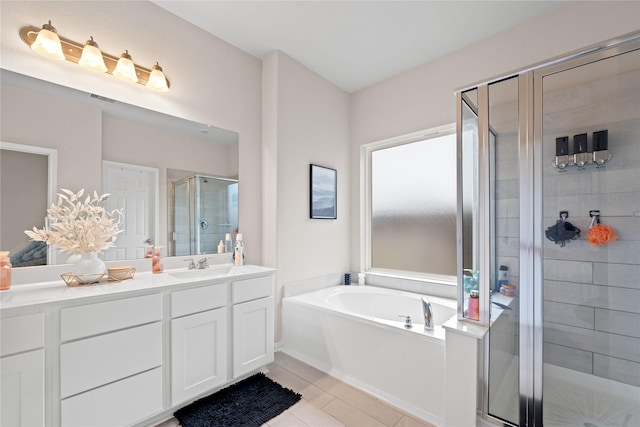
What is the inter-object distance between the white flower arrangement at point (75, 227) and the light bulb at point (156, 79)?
2.96 feet

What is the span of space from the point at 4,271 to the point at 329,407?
204 cm

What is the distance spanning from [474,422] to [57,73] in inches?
126

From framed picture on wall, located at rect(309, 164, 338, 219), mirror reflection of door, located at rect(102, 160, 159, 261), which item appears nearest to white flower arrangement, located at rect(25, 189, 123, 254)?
mirror reflection of door, located at rect(102, 160, 159, 261)

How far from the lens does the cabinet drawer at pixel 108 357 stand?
1.33 metres

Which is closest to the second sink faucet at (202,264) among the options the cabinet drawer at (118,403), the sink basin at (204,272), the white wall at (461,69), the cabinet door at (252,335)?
the sink basin at (204,272)

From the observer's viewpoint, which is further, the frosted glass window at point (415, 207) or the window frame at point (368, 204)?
the window frame at point (368, 204)

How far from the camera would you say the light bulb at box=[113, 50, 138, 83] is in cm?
186

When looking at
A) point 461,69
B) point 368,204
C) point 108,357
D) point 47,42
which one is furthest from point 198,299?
point 461,69

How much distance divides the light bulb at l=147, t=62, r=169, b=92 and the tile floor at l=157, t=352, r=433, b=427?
230 cm

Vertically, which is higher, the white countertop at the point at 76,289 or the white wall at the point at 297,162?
the white wall at the point at 297,162

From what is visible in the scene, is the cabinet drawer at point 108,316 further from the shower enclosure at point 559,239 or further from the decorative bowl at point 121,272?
the shower enclosure at point 559,239

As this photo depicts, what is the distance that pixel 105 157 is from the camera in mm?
1878

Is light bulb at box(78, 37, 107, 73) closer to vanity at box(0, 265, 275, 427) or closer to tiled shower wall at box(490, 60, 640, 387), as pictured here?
vanity at box(0, 265, 275, 427)

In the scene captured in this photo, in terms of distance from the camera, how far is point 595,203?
66.2 inches
